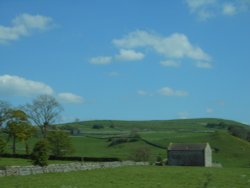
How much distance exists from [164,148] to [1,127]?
50.5 meters

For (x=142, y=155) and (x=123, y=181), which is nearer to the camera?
(x=123, y=181)

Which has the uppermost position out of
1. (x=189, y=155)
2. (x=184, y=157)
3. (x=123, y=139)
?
(x=123, y=139)

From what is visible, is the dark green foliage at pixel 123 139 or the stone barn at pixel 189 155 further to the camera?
the dark green foliage at pixel 123 139

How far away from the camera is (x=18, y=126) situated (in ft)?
323

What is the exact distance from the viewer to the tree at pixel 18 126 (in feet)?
321

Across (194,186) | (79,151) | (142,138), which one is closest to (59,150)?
(79,151)

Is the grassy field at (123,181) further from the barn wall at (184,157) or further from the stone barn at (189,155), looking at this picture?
the barn wall at (184,157)

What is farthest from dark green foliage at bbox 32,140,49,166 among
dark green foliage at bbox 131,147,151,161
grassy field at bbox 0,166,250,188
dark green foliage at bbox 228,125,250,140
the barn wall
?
dark green foliage at bbox 228,125,250,140

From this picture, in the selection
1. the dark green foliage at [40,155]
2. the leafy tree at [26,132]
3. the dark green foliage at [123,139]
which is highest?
the leafy tree at [26,132]

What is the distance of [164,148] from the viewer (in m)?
135

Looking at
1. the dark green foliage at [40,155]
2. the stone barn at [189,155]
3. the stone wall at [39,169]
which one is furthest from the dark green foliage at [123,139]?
the dark green foliage at [40,155]

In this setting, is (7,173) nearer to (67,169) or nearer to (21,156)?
(67,169)

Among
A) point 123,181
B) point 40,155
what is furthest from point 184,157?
point 123,181

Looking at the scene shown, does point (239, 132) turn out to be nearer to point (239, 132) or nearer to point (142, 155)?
point (239, 132)
